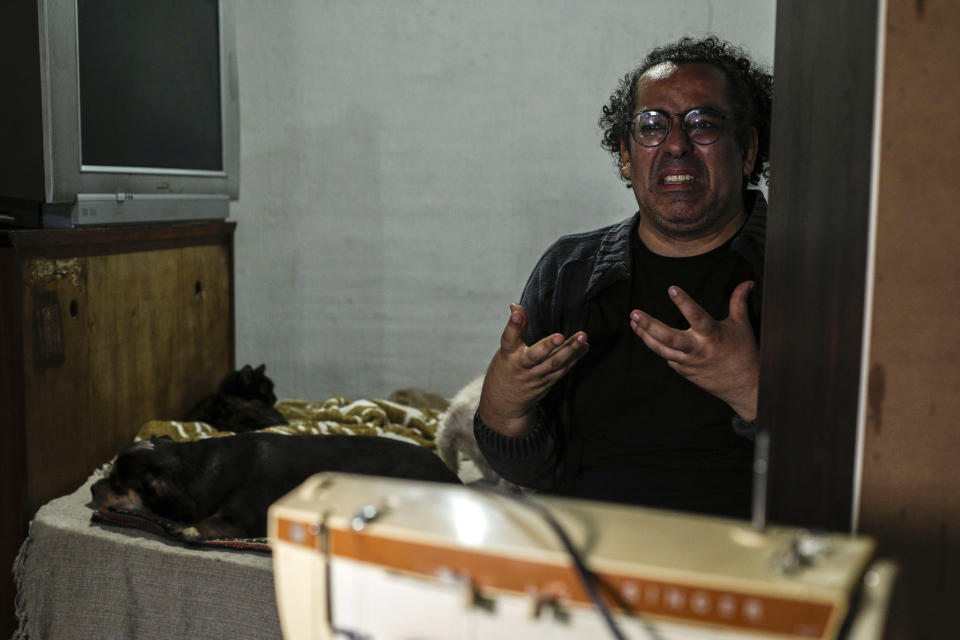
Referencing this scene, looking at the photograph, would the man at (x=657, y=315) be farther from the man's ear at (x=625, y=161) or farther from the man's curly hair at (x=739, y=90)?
the man's ear at (x=625, y=161)

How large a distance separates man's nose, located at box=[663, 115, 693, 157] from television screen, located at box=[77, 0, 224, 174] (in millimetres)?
1375

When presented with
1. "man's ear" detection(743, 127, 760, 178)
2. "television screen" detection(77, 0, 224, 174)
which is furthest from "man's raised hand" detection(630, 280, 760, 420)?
"television screen" detection(77, 0, 224, 174)

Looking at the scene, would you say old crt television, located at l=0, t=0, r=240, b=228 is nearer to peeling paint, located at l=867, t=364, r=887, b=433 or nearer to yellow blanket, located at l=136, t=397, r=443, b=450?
yellow blanket, located at l=136, t=397, r=443, b=450

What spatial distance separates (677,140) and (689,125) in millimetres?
48

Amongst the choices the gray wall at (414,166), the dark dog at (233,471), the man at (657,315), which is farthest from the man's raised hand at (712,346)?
the gray wall at (414,166)

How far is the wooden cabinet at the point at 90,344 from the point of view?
1.88 meters

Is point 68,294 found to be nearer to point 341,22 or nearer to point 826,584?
point 341,22

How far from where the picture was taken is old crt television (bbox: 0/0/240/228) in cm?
194

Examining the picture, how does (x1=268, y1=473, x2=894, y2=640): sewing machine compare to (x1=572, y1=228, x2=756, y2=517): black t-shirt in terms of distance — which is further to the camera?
(x1=572, y1=228, x2=756, y2=517): black t-shirt

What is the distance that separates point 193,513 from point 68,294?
605 millimetres

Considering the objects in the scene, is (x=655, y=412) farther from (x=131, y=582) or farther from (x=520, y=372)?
(x=131, y=582)

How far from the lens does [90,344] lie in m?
2.17

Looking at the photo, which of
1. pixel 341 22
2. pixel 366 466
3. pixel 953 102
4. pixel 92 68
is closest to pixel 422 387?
pixel 366 466

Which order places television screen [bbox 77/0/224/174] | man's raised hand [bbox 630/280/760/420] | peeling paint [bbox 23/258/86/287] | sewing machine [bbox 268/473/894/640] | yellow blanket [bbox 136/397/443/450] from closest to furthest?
sewing machine [bbox 268/473/894/640] → man's raised hand [bbox 630/280/760/420] → peeling paint [bbox 23/258/86/287] → television screen [bbox 77/0/224/174] → yellow blanket [bbox 136/397/443/450]
